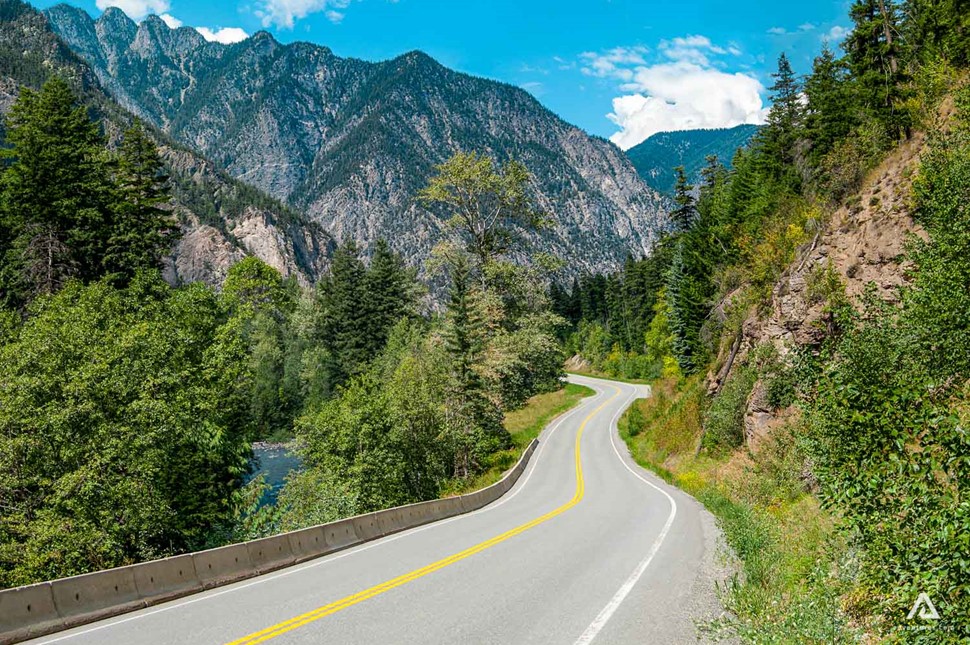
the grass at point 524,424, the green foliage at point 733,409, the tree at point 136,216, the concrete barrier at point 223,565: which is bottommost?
the grass at point 524,424

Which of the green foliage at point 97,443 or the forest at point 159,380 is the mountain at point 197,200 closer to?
the forest at point 159,380

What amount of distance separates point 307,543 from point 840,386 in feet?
35.9

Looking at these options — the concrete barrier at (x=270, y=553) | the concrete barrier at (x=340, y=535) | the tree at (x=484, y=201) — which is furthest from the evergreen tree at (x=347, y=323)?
the concrete barrier at (x=270, y=553)

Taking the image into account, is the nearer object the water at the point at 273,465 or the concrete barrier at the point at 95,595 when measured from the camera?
the concrete barrier at the point at 95,595

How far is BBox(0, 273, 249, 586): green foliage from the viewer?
16328 millimetres

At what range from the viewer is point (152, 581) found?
30.6 ft

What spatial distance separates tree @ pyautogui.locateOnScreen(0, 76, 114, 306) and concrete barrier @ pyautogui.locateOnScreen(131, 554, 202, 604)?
25.6m

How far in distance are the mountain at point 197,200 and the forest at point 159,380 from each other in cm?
9994

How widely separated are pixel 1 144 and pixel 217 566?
496 feet

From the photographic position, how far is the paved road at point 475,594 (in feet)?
25.3

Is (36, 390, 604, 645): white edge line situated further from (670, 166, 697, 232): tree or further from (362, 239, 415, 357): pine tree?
(670, 166, 697, 232): tree

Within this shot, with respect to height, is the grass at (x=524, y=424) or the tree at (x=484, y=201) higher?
the tree at (x=484, y=201)

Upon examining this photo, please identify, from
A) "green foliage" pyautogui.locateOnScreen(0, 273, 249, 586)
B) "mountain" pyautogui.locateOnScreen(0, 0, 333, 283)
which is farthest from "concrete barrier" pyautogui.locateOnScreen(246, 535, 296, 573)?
"mountain" pyautogui.locateOnScreen(0, 0, 333, 283)

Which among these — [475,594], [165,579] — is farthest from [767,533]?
[165,579]
